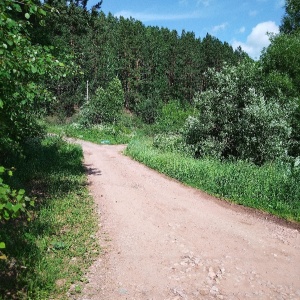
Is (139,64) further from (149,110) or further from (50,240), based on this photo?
(50,240)

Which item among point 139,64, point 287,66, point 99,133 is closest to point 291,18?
point 287,66

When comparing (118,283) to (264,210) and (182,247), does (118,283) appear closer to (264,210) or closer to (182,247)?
(182,247)

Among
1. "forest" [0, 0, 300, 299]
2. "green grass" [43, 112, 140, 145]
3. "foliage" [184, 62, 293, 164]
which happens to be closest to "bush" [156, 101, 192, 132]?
"forest" [0, 0, 300, 299]

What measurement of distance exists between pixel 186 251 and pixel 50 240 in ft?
11.8

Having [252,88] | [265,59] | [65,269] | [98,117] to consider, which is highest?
[265,59]

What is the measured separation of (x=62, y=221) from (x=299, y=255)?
22.1 feet

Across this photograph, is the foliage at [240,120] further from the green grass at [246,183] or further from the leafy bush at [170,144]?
the green grass at [246,183]

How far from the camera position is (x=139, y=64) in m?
66.7

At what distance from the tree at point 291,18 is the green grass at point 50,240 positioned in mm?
24962

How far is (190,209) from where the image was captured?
10.8 m

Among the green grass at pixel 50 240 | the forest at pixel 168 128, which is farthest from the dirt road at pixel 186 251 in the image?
the forest at pixel 168 128

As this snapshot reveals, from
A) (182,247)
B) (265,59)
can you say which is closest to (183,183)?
(182,247)

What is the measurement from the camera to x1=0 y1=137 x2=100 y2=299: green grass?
5.95m

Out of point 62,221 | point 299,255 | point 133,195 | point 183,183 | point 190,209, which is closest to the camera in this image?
point 299,255
